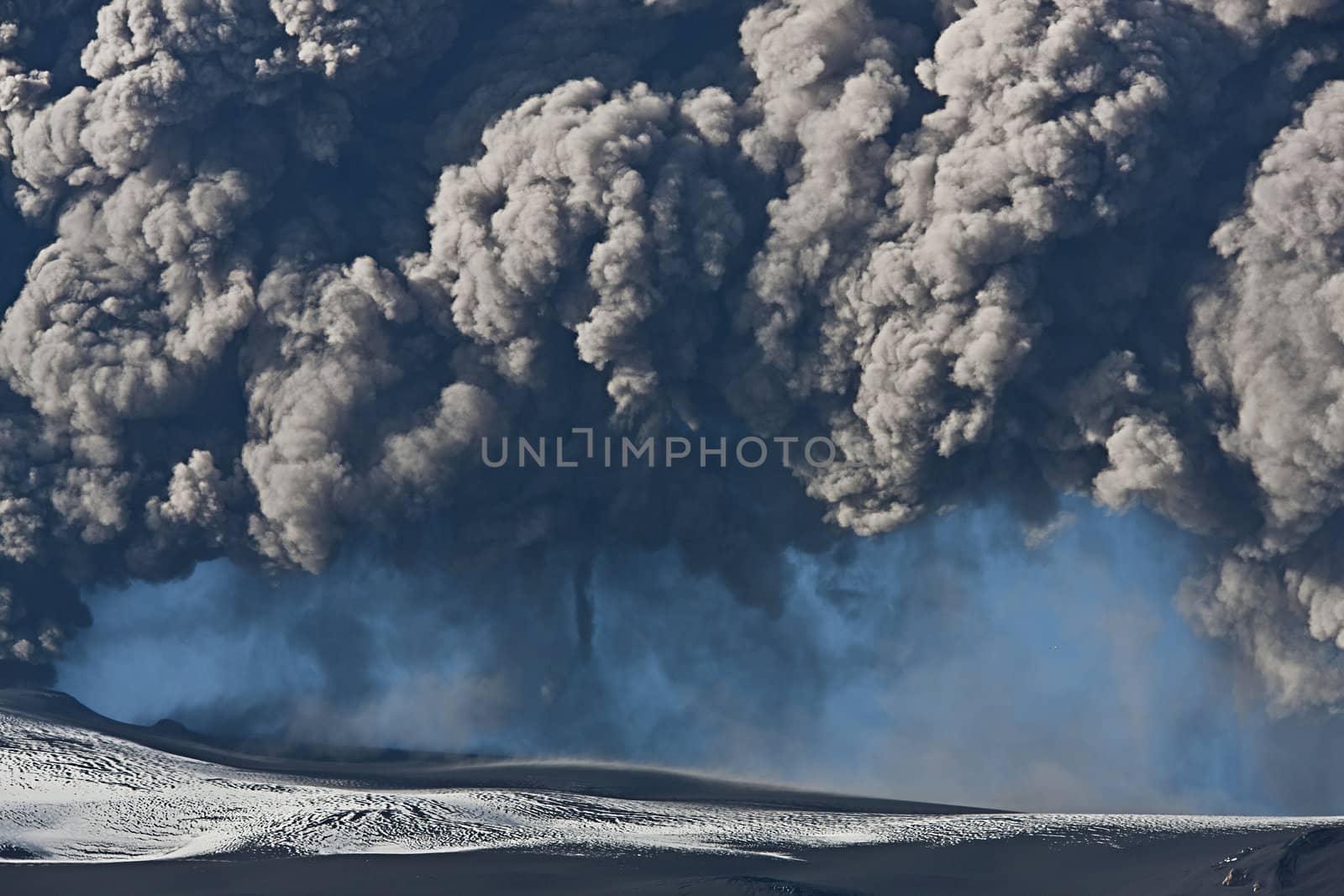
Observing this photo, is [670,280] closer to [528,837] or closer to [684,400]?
[684,400]

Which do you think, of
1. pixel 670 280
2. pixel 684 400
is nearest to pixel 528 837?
pixel 684 400

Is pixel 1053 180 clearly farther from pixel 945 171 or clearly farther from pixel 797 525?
pixel 797 525

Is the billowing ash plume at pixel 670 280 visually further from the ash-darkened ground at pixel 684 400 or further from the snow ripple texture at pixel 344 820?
the snow ripple texture at pixel 344 820

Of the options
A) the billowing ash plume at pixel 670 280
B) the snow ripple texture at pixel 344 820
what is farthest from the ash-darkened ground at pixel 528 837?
the billowing ash plume at pixel 670 280

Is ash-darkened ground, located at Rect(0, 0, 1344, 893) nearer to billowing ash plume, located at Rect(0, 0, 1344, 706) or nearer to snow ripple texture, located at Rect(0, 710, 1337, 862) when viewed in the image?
billowing ash plume, located at Rect(0, 0, 1344, 706)

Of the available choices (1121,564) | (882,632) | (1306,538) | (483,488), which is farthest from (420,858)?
(1306,538)

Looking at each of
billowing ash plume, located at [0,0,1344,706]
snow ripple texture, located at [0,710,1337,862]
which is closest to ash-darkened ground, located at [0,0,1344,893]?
billowing ash plume, located at [0,0,1344,706]
